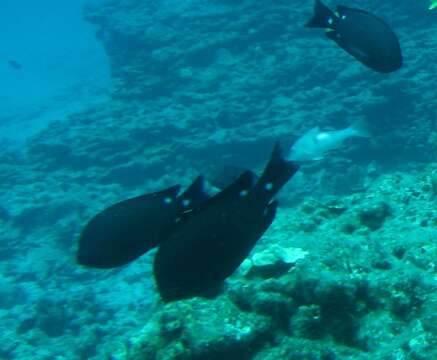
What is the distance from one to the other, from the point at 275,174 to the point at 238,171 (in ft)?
5.05

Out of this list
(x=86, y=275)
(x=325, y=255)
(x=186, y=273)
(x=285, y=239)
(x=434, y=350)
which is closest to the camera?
(x=186, y=273)

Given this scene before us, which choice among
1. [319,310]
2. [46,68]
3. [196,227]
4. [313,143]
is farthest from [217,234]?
[46,68]

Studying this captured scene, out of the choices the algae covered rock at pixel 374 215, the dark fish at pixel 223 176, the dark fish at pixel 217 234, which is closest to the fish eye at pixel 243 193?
the dark fish at pixel 217 234

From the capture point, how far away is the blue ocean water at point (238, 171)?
4.21 metres

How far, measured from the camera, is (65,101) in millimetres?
32438

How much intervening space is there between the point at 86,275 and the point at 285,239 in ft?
25.8

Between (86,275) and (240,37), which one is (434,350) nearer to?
(86,275)

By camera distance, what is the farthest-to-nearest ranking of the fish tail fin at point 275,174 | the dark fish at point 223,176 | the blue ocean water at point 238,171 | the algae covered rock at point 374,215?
the algae covered rock at point 374,215
the blue ocean water at point 238,171
the dark fish at point 223,176
the fish tail fin at point 275,174

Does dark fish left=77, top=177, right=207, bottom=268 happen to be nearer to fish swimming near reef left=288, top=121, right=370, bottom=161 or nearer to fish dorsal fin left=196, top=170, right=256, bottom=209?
fish dorsal fin left=196, top=170, right=256, bottom=209

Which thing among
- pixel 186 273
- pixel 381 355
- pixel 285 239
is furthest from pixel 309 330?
pixel 186 273

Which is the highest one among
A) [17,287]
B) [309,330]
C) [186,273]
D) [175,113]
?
[186,273]

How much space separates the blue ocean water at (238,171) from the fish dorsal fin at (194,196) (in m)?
1.20

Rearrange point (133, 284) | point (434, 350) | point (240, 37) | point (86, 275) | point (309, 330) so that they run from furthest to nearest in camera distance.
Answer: point (240, 37) → point (86, 275) → point (133, 284) → point (309, 330) → point (434, 350)

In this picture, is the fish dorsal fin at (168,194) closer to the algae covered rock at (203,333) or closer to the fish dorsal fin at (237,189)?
the fish dorsal fin at (237,189)
